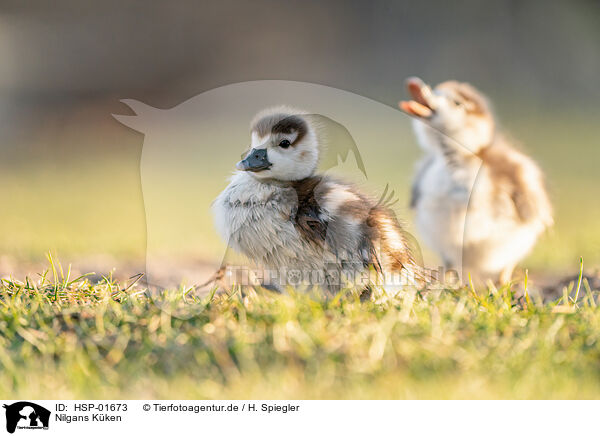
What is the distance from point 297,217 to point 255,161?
8.1 inches

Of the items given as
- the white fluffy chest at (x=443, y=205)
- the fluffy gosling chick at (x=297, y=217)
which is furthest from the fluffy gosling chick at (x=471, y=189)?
the fluffy gosling chick at (x=297, y=217)

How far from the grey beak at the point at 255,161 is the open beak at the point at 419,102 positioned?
0.95 meters

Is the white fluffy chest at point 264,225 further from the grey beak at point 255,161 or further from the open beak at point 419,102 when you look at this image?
the open beak at point 419,102

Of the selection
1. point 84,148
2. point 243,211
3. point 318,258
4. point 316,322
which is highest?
point 84,148

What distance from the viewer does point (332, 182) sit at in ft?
6.98

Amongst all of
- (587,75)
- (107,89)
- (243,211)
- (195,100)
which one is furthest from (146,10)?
(587,75)

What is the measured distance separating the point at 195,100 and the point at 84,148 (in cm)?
250

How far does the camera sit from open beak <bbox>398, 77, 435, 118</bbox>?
280 centimetres

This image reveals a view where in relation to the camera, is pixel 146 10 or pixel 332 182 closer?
pixel 332 182

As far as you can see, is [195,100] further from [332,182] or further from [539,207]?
[539,207]
